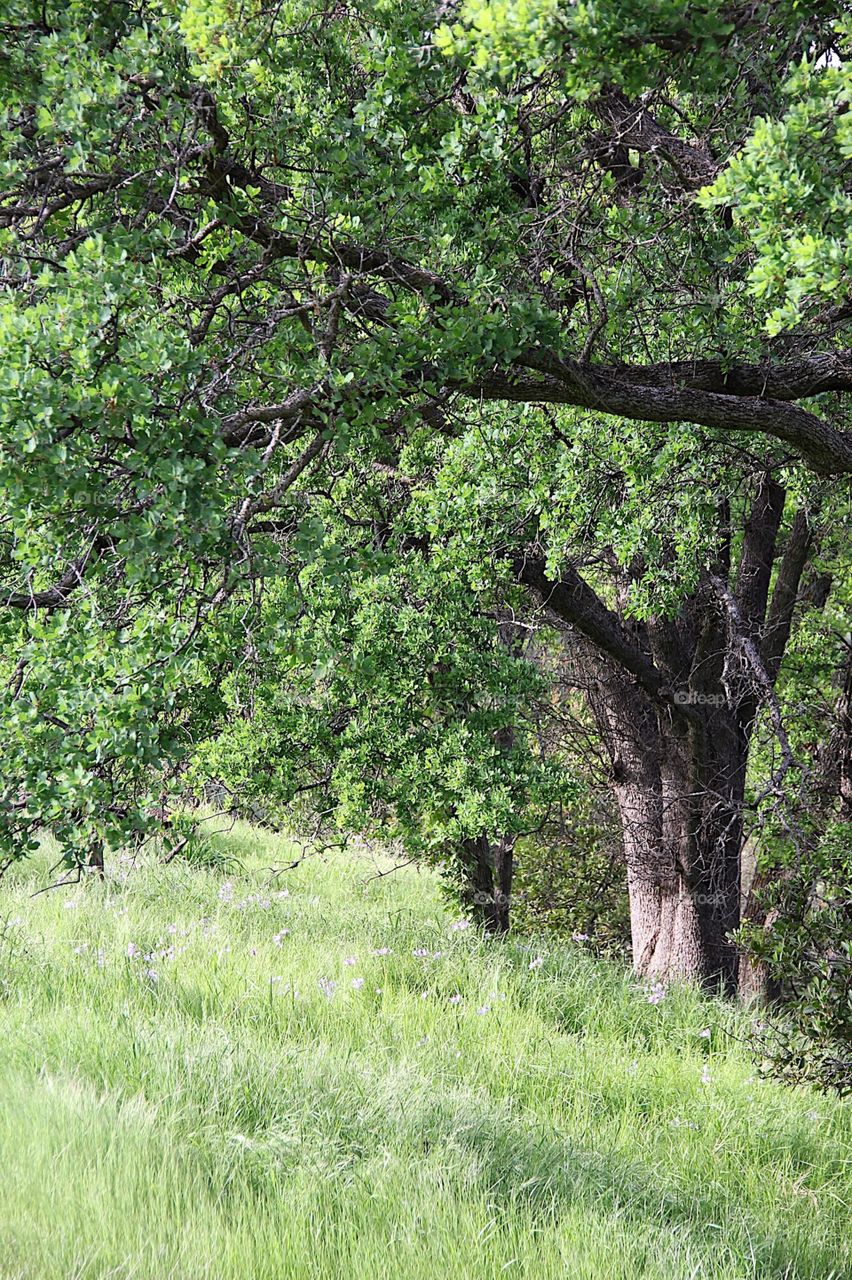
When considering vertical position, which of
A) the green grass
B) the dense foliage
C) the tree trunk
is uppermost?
the dense foliage

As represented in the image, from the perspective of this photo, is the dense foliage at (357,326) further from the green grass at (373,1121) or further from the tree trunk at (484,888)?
the tree trunk at (484,888)

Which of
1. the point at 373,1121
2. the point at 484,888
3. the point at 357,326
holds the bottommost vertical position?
the point at 373,1121

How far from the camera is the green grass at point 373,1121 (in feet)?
13.2

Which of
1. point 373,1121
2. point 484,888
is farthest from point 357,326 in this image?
point 484,888

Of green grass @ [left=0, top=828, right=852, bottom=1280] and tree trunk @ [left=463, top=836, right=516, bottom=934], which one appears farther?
tree trunk @ [left=463, top=836, right=516, bottom=934]

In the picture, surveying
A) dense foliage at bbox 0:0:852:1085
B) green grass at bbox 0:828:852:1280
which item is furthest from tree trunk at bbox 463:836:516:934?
dense foliage at bbox 0:0:852:1085

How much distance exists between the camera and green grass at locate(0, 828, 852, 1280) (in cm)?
402

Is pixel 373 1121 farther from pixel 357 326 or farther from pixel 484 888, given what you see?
pixel 484 888

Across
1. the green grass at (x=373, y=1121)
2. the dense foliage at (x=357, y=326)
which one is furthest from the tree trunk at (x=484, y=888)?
the dense foliage at (x=357, y=326)

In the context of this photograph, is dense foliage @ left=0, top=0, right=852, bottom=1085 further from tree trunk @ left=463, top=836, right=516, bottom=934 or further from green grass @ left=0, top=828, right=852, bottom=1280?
tree trunk @ left=463, top=836, right=516, bottom=934

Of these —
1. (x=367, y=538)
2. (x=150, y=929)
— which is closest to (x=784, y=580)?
(x=367, y=538)

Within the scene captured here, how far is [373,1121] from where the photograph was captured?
5070 millimetres

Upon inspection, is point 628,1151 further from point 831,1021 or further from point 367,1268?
point 367,1268

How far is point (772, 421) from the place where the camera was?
4.73m
